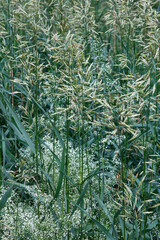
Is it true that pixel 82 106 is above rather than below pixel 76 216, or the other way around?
above

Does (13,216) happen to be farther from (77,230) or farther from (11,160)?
(11,160)

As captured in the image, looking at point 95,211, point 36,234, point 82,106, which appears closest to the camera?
point 82,106

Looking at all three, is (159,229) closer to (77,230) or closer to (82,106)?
(77,230)

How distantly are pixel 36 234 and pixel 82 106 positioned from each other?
0.74 metres

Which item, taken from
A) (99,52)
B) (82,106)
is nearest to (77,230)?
(82,106)

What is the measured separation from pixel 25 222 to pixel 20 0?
1691 millimetres

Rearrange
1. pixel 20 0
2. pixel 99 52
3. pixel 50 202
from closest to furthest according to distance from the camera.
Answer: pixel 50 202 → pixel 20 0 → pixel 99 52

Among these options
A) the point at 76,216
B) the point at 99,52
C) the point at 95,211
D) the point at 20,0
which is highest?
the point at 20,0

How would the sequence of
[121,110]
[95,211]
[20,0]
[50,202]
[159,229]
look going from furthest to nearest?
[20,0] < [95,211] < [159,229] < [50,202] < [121,110]

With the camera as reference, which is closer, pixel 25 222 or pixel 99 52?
pixel 25 222

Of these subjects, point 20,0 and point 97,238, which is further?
point 20,0

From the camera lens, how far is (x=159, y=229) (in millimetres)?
2311

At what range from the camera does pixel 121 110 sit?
1.74 meters

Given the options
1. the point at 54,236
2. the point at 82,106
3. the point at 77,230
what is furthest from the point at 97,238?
the point at 82,106
